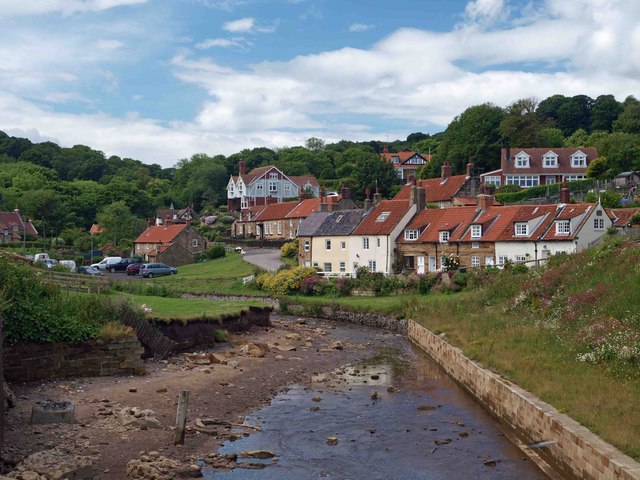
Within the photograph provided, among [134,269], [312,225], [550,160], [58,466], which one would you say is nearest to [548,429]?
[58,466]

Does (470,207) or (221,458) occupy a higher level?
(470,207)

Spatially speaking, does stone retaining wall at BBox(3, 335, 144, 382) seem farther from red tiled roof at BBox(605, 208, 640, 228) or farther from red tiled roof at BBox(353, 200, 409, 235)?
red tiled roof at BBox(605, 208, 640, 228)

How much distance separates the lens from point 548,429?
1872cm

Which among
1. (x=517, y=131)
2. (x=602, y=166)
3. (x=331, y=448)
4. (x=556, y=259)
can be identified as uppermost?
(x=517, y=131)

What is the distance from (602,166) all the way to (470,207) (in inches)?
1257

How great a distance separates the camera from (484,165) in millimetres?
101750

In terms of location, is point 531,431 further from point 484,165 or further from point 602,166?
point 484,165

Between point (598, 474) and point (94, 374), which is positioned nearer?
point (598, 474)

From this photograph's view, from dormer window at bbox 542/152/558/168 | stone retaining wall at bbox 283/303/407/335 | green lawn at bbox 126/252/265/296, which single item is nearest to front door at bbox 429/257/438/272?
stone retaining wall at bbox 283/303/407/335

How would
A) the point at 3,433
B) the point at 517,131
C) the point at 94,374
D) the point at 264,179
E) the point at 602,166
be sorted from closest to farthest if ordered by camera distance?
the point at 3,433
the point at 94,374
the point at 602,166
the point at 517,131
the point at 264,179

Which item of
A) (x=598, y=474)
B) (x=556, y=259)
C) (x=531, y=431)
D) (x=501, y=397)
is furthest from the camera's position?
(x=556, y=259)

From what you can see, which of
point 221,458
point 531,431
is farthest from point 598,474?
point 221,458

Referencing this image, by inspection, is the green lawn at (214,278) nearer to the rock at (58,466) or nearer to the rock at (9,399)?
the rock at (9,399)

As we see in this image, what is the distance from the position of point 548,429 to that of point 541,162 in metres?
78.3
